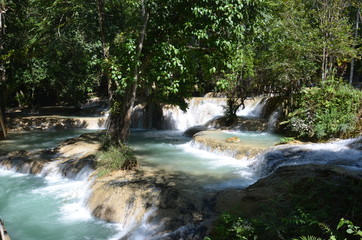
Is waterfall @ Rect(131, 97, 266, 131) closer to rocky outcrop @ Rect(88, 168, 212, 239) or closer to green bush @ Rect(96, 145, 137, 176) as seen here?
green bush @ Rect(96, 145, 137, 176)

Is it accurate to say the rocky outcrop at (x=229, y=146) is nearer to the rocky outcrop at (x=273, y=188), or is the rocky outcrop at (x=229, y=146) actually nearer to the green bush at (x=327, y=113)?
the green bush at (x=327, y=113)

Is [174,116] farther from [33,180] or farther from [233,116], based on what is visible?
[33,180]

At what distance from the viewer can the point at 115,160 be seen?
340 inches

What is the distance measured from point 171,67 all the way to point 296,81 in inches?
315

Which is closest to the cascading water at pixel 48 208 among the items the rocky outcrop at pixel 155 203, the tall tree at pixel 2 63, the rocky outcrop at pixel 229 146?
the rocky outcrop at pixel 155 203

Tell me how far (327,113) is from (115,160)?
8.10 m

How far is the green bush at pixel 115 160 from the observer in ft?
28.0

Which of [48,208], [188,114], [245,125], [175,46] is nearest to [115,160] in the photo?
[48,208]

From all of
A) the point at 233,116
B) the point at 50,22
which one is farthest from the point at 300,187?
the point at 50,22

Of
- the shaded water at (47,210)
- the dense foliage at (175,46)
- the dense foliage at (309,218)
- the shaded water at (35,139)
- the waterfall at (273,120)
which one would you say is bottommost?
the shaded water at (47,210)

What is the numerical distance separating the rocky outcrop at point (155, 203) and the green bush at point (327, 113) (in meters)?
5.95

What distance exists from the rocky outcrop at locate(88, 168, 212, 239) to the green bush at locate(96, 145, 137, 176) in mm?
359

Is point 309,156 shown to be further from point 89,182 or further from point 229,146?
point 89,182

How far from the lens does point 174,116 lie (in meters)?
20.5
